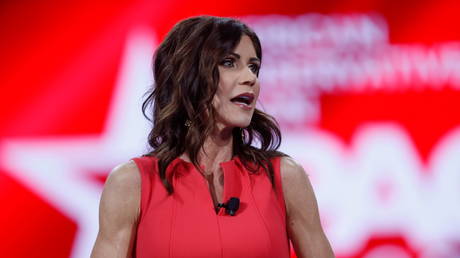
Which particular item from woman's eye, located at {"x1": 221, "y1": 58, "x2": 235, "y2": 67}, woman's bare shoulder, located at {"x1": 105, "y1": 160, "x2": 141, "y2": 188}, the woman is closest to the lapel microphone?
the woman

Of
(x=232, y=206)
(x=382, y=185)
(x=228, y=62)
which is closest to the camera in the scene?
(x=232, y=206)

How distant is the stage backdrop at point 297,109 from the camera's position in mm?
2762

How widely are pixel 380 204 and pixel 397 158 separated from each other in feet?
0.76

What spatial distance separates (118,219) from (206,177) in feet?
0.89

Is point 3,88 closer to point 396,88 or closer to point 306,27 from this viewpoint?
point 306,27

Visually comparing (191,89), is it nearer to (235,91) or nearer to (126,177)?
(235,91)

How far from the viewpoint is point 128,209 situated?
1672 millimetres

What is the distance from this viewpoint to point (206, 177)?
1.75 m

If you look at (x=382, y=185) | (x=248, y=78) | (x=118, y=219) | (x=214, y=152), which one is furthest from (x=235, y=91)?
(x=382, y=185)

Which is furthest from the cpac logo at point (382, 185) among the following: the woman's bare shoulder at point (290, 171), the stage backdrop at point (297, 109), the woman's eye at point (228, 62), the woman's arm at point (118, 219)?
the woman's arm at point (118, 219)

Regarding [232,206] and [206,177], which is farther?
[206,177]

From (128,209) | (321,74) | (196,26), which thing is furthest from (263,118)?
(321,74)

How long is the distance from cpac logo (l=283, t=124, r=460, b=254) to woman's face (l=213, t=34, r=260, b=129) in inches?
43.7

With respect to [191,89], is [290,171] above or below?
below
